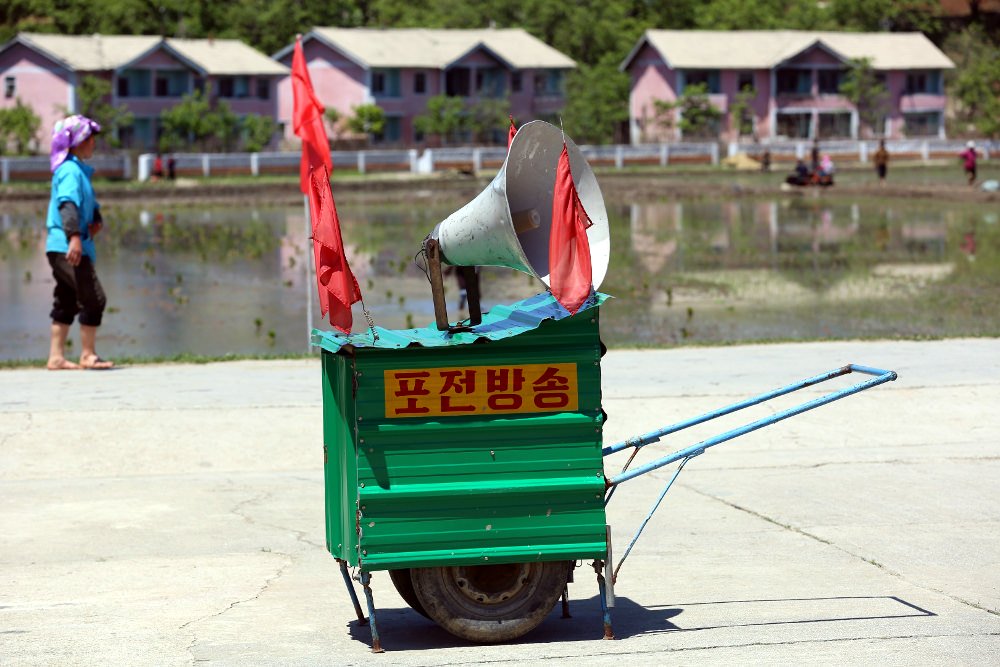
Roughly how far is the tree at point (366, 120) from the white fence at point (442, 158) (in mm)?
7661

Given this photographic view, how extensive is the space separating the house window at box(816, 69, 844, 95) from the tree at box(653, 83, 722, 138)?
7.61 m

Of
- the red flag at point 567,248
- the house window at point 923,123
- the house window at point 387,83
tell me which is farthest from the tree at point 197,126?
the red flag at point 567,248

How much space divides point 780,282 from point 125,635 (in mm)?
21716

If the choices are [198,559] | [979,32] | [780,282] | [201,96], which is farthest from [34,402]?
[979,32]

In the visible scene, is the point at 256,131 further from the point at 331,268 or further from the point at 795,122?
the point at 331,268

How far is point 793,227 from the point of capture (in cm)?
4119

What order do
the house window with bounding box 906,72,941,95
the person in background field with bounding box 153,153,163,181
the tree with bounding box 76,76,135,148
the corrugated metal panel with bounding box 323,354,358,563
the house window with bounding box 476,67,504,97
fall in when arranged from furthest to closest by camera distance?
the house window with bounding box 906,72,941,95
the house window with bounding box 476,67,504,97
the tree with bounding box 76,76,135,148
the person in background field with bounding box 153,153,163,181
the corrugated metal panel with bounding box 323,354,358,563

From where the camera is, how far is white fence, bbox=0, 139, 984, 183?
70.6 meters

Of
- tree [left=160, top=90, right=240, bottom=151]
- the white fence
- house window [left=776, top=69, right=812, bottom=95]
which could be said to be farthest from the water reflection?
house window [left=776, top=69, right=812, bottom=95]

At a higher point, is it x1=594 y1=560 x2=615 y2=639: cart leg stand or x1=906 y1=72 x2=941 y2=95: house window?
x1=906 y1=72 x2=941 y2=95: house window

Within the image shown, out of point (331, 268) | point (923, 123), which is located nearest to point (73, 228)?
point (331, 268)

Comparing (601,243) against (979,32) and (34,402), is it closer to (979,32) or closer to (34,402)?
(34,402)

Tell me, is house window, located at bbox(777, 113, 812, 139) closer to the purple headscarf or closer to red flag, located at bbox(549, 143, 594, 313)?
the purple headscarf

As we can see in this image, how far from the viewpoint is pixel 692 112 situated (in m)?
90.4
